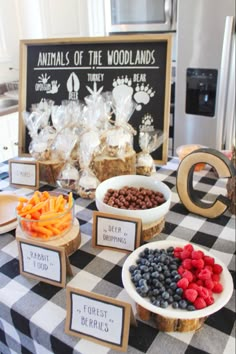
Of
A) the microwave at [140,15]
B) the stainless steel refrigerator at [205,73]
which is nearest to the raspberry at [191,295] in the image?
the stainless steel refrigerator at [205,73]

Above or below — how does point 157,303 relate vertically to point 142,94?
A: below

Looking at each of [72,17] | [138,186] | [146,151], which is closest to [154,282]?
[138,186]

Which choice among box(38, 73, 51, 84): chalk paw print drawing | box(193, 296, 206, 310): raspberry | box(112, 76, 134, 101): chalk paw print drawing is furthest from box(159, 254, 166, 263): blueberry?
box(38, 73, 51, 84): chalk paw print drawing

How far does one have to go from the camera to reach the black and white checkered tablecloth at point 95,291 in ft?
1.76

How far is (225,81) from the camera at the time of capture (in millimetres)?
1756

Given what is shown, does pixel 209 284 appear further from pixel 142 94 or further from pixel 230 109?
pixel 230 109

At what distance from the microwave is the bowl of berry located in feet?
6.13

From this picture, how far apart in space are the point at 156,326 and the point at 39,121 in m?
0.80

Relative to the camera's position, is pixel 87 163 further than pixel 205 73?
No

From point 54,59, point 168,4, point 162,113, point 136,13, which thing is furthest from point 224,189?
point 136,13

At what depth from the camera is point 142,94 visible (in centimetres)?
114

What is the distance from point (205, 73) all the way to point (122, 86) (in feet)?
2.94

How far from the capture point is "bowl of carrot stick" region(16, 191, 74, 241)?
0.72 m

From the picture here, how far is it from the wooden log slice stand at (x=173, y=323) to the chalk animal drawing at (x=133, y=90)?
778 millimetres
